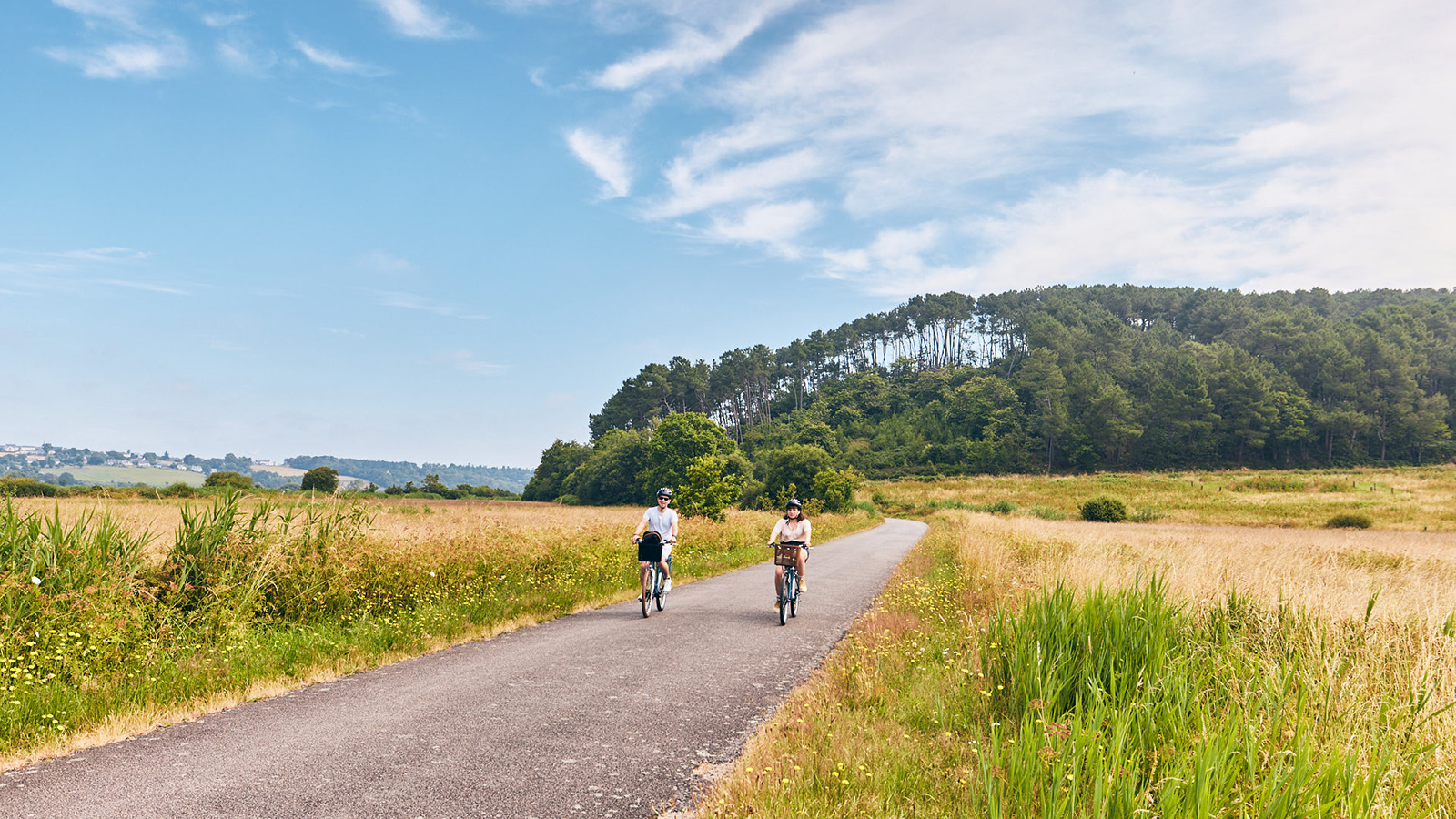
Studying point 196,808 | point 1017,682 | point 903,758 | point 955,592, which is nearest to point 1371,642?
point 1017,682

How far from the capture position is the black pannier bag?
1270 centimetres

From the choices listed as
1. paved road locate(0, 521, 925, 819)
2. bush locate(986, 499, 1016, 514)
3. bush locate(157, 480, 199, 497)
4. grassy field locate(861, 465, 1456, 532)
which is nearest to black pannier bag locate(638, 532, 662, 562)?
paved road locate(0, 521, 925, 819)

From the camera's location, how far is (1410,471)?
8056 cm

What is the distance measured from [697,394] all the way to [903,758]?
128m

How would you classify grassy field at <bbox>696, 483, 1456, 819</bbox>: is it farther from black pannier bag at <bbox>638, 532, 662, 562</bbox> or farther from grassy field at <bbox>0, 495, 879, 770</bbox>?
grassy field at <bbox>0, 495, 879, 770</bbox>

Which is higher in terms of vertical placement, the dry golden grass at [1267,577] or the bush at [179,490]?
the dry golden grass at [1267,577]

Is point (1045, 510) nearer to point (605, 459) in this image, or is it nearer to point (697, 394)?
point (605, 459)

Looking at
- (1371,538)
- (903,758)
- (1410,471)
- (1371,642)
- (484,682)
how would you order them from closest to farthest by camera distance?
(903,758) < (1371,642) < (484,682) < (1371,538) < (1410,471)

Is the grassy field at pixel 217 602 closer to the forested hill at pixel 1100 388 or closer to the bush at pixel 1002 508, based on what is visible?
the bush at pixel 1002 508

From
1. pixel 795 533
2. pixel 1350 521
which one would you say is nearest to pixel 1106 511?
pixel 1350 521

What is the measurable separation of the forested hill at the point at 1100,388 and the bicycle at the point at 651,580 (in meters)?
99.5

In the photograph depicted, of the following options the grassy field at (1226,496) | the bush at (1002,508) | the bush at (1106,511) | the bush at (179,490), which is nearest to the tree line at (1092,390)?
the grassy field at (1226,496)

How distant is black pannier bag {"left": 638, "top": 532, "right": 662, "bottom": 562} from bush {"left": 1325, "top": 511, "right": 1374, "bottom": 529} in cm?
4736

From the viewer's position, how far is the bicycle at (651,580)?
1254 cm
